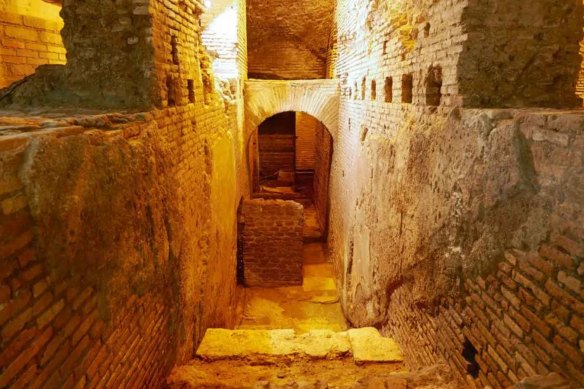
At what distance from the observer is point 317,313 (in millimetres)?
7879

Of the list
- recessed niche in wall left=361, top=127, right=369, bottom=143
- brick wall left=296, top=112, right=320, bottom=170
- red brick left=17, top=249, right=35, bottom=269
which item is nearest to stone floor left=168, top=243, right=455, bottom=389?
red brick left=17, top=249, right=35, bottom=269

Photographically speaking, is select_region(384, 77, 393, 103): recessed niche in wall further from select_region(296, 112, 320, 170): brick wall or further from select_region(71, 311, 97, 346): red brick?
select_region(296, 112, 320, 170): brick wall

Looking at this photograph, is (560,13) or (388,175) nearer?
(560,13)

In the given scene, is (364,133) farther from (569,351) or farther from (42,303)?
(42,303)

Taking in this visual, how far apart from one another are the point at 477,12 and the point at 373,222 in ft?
10.2

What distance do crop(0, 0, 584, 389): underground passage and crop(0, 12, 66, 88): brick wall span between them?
12.5ft

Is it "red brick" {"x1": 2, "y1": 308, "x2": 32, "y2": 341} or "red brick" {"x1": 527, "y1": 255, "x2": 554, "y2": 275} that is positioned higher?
"red brick" {"x1": 2, "y1": 308, "x2": 32, "y2": 341}

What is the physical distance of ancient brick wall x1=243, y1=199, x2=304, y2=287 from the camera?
8.46 metres

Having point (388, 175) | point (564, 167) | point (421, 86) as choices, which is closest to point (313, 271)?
point (388, 175)

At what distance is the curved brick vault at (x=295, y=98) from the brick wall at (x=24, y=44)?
12.9ft

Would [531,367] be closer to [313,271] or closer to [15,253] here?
[15,253]

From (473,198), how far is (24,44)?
784 centimetres

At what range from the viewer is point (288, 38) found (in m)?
13.0

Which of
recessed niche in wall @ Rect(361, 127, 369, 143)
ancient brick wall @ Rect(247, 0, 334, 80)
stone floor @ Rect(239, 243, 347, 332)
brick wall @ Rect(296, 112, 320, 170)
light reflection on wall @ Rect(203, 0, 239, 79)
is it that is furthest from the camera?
brick wall @ Rect(296, 112, 320, 170)
